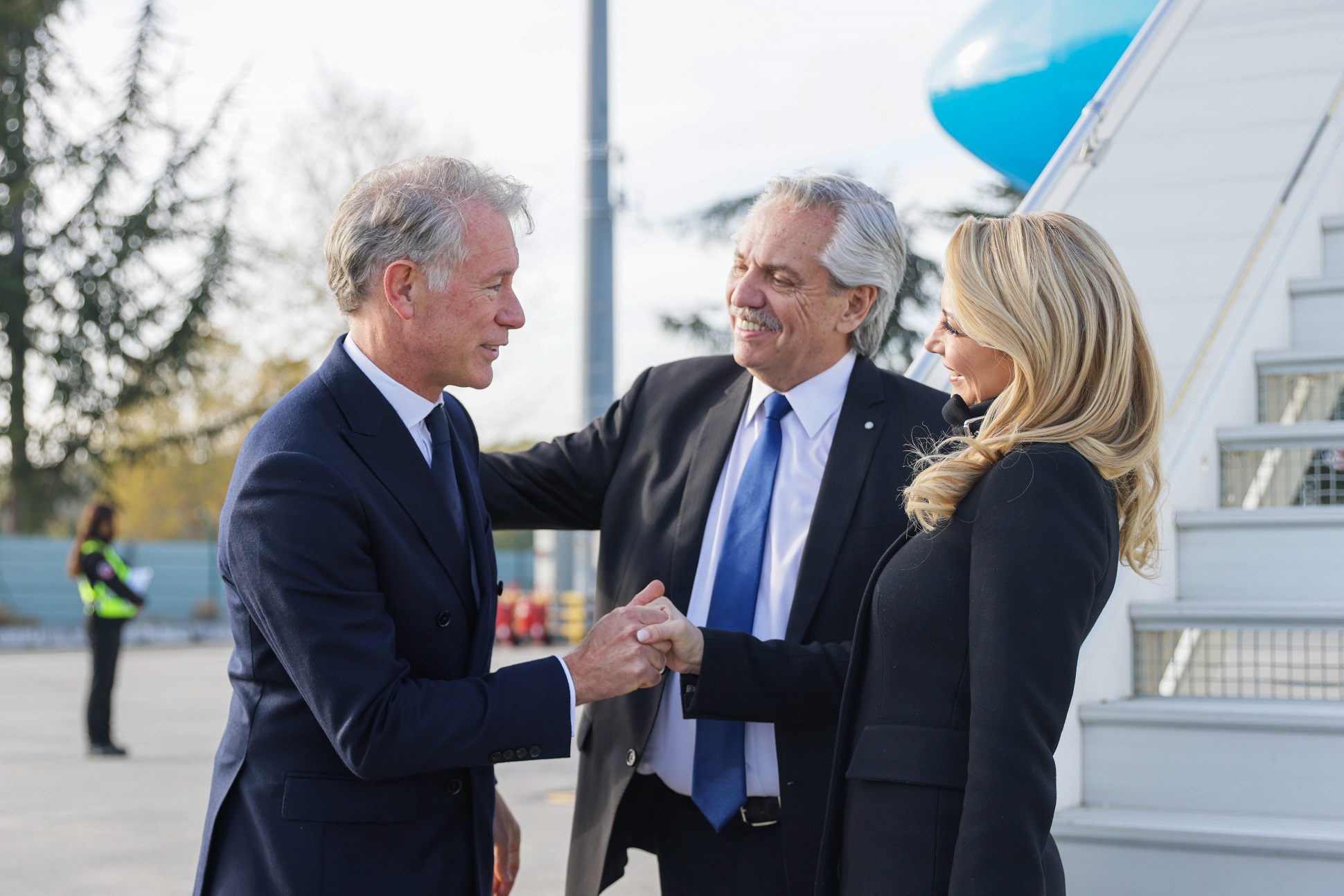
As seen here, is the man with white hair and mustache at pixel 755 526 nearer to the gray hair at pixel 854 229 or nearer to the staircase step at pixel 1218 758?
the gray hair at pixel 854 229

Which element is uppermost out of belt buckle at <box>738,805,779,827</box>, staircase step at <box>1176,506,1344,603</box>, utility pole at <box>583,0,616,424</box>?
utility pole at <box>583,0,616,424</box>

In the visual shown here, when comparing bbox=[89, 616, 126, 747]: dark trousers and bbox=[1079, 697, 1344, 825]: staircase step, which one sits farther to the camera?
bbox=[89, 616, 126, 747]: dark trousers

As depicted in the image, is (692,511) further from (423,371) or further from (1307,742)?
(1307,742)

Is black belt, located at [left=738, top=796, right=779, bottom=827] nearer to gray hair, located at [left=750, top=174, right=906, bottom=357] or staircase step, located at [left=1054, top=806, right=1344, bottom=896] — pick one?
staircase step, located at [left=1054, top=806, right=1344, bottom=896]

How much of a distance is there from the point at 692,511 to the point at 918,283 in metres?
7.78

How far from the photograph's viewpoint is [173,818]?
20.5 ft

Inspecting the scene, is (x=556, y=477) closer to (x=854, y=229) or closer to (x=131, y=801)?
(x=854, y=229)

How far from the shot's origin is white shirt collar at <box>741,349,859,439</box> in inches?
105

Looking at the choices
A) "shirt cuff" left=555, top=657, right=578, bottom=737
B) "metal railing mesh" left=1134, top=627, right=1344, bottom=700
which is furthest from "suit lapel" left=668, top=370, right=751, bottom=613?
"metal railing mesh" left=1134, top=627, right=1344, bottom=700

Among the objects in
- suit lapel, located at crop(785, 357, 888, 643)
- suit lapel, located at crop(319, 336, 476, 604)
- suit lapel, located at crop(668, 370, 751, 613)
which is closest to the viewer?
suit lapel, located at crop(319, 336, 476, 604)

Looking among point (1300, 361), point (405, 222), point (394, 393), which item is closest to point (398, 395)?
point (394, 393)

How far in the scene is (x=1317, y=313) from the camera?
4.55 metres

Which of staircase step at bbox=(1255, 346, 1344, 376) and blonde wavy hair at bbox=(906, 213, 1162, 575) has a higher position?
staircase step at bbox=(1255, 346, 1344, 376)

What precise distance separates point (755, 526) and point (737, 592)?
0.46 feet
